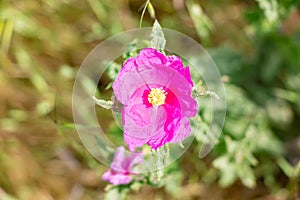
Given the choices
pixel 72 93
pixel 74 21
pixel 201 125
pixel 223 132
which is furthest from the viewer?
pixel 74 21

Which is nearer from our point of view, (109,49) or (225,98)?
(225,98)

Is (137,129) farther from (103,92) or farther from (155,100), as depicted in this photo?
(103,92)

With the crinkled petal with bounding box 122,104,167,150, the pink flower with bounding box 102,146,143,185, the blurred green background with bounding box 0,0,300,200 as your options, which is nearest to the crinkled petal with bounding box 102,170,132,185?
the pink flower with bounding box 102,146,143,185

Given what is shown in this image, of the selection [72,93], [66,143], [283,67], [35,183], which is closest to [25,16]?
[72,93]

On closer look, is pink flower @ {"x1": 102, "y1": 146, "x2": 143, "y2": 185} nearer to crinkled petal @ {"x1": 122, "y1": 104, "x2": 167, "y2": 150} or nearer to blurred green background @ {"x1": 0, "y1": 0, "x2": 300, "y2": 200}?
crinkled petal @ {"x1": 122, "y1": 104, "x2": 167, "y2": 150}

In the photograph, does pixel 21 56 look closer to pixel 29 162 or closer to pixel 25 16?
pixel 25 16

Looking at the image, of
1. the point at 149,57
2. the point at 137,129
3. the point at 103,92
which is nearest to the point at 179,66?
the point at 149,57

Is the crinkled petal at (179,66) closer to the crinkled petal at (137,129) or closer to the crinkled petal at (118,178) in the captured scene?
the crinkled petal at (137,129)
